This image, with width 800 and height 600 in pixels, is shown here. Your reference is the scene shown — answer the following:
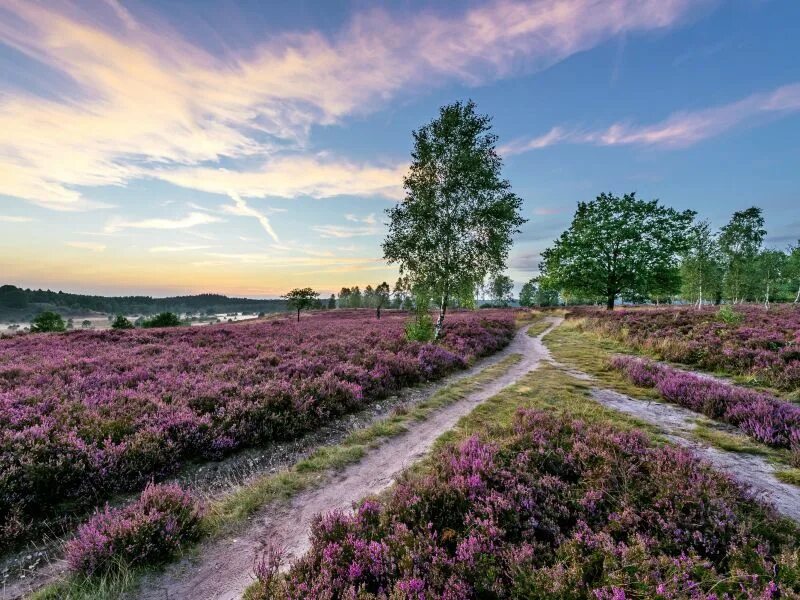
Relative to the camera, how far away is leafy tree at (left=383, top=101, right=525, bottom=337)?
22625mm

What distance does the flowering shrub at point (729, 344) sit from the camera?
12.2 meters

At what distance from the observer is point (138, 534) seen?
4.74 meters

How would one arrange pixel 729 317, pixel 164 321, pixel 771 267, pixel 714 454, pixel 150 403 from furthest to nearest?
pixel 164 321 < pixel 771 267 < pixel 729 317 < pixel 150 403 < pixel 714 454

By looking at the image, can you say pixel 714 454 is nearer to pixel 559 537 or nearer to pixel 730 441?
pixel 730 441

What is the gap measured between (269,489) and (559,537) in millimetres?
5145

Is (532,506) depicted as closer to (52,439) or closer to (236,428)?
(236,428)

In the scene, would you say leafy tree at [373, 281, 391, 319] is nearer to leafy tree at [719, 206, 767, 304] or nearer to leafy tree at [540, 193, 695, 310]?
leafy tree at [540, 193, 695, 310]

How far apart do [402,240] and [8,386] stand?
19.1 meters

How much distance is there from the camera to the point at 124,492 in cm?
666

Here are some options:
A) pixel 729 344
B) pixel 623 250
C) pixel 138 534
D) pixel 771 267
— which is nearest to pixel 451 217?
pixel 729 344

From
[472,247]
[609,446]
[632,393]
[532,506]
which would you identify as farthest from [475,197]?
[532,506]

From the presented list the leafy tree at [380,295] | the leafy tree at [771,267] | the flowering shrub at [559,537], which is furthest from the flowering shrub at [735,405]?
the leafy tree at [771,267]

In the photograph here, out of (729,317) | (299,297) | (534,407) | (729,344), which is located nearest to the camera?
(534,407)

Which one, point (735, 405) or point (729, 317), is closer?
point (735, 405)
